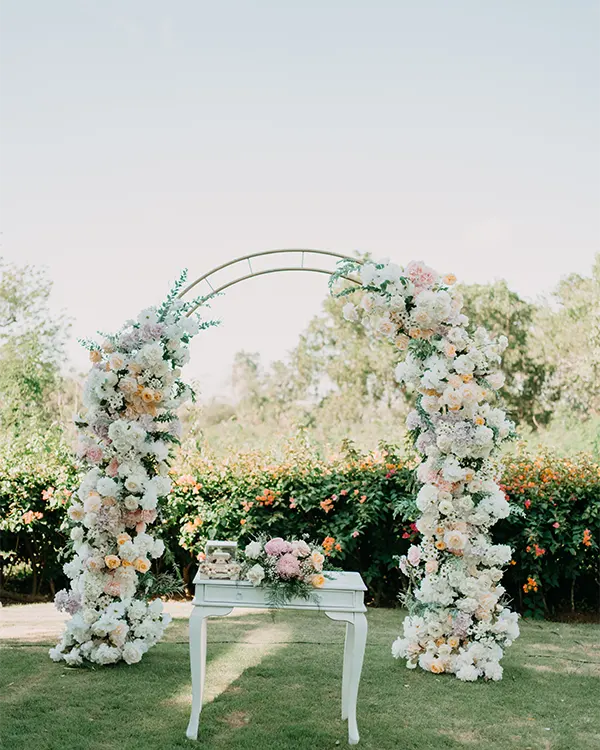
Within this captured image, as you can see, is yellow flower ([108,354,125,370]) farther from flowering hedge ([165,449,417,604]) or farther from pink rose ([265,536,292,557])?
flowering hedge ([165,449,417,604])

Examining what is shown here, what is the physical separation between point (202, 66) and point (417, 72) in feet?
14.4

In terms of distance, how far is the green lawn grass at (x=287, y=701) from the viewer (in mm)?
4039

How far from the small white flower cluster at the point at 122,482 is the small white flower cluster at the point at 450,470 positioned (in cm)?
143

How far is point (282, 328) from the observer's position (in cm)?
2456

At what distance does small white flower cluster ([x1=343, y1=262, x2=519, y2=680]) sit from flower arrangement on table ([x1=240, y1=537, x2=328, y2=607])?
145 centimetres

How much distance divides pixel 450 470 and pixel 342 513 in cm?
253

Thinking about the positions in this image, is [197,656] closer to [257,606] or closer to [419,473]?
[257,606]

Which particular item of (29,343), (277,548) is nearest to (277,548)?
(277,548)

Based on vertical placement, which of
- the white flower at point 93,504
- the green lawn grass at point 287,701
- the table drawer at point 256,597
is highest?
the white flower at point 93,504

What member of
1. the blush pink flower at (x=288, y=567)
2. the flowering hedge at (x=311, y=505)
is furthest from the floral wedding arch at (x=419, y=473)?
the flowering hedge at (x=311, y=505)

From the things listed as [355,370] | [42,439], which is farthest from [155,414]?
[355,370]

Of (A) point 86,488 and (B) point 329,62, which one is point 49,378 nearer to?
(B) point 329,62

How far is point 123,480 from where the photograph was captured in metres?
5.41

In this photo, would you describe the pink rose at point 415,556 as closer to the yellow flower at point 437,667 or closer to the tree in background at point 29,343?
the yellow flower at point 437,667
